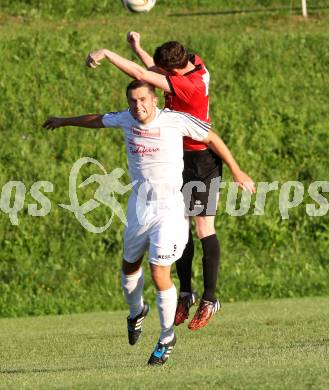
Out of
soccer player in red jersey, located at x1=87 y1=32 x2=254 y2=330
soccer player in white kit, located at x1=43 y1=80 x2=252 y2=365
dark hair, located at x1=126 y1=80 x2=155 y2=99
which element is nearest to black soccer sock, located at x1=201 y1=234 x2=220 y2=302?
soccer player in red jersey, located at x1=87 y1=32 x2=254 y2=330

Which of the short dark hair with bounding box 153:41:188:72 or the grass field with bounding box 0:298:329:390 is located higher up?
the short dark hair with bounding box 153:41:188:72

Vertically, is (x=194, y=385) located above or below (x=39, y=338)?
above

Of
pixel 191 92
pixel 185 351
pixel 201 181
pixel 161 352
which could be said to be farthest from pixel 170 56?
pixel 185 351

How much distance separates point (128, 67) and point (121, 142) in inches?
489

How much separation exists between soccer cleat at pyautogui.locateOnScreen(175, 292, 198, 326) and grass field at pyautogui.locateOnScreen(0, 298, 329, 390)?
1.11ft

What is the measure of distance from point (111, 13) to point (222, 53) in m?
4.85

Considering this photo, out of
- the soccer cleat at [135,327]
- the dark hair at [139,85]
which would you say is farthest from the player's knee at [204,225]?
the dark hair at [139,85]

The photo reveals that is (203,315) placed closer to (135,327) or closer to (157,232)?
(135,327)

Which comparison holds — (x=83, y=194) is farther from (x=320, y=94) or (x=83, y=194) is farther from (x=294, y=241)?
(x=320, y=94)

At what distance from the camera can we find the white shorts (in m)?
10.3

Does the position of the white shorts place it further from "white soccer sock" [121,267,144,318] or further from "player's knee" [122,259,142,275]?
"white soccer sock" [121,267,144,318]

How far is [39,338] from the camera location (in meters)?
14.8

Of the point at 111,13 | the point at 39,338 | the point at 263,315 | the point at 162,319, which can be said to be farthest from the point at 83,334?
the point at 111,13

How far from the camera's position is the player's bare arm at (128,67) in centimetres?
1027
